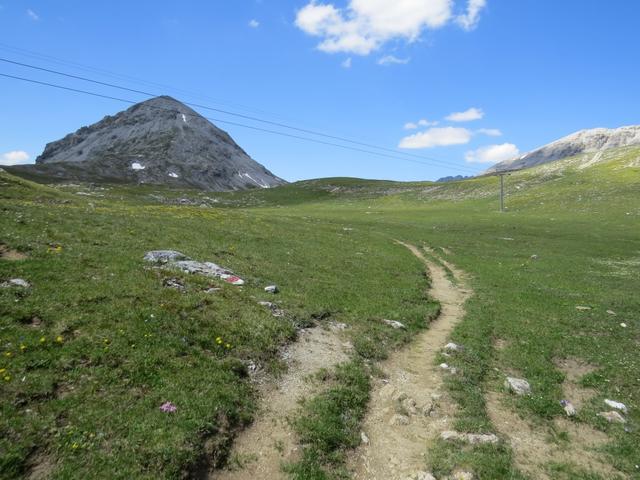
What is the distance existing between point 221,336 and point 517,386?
1146 centimetres

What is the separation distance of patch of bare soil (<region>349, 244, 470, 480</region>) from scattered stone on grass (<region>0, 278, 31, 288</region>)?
13.8 meters

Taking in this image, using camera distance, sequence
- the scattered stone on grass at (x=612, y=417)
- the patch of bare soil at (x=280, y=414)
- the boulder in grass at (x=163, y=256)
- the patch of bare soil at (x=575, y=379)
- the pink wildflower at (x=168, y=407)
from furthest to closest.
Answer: the boulder in grass at (x=163, y=256) → the patch of bare soil at (x=575, y=379) → the scattered stone on grass at (x=612, y=417) → the pink wildflower at (x=168, y=407) → the patch of bare soil at (x=280, y=414)

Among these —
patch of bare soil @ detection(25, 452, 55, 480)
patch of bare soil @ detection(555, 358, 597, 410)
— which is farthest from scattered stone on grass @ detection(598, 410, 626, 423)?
patch of bare soil @ detection(25, 452, 55, 480)

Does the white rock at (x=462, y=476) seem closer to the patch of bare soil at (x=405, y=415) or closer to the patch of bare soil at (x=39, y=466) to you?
the patch of bare soil at (x=405, y=415)

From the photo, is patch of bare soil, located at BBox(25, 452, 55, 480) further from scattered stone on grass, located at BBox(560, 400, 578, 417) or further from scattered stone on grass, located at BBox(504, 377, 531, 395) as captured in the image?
scattered stone on grass, located at BBox(560, 400, 578, 417)

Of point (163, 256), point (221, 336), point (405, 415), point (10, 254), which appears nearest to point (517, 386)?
point (405, 415)

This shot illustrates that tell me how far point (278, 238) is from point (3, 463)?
33194 mm

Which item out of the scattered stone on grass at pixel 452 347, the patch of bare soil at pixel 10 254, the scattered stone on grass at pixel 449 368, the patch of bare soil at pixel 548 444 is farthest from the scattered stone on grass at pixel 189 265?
the patch of bare soil at pixel 548 444

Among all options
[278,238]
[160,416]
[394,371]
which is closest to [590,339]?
[394,371]

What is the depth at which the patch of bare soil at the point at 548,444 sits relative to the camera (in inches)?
444

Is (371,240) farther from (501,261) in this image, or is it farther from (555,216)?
(555,216)

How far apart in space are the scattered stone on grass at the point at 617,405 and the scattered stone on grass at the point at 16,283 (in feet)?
72.3

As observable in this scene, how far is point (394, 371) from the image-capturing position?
1681 centimetres

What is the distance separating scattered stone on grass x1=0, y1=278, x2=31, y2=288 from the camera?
51.1 ft
